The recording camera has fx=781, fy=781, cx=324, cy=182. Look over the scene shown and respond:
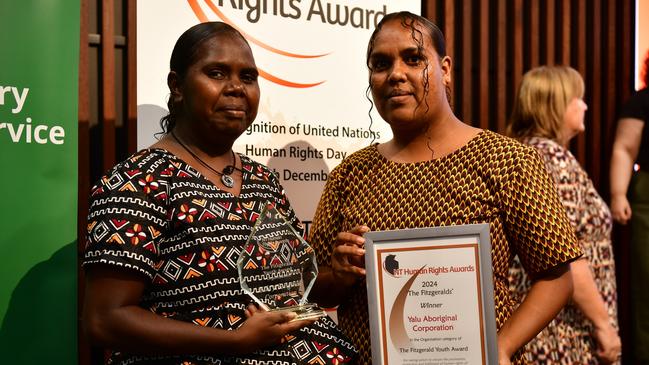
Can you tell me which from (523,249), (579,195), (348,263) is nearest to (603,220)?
(579,195)

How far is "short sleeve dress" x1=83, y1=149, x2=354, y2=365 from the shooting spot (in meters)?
1.82

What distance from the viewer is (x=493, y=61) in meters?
4.30

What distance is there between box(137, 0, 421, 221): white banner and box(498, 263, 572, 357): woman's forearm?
4.90 ft

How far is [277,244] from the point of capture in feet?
6.26

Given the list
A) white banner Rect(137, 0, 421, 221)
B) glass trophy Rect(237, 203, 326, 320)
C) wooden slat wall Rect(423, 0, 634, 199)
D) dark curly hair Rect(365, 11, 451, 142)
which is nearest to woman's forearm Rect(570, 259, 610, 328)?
white banner Rect(137, 0, 421, 221)

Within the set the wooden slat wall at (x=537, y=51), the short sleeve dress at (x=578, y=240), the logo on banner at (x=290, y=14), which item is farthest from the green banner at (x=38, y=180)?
the wooden slat wall at (x=537, y=51)

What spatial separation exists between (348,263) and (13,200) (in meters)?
1.26

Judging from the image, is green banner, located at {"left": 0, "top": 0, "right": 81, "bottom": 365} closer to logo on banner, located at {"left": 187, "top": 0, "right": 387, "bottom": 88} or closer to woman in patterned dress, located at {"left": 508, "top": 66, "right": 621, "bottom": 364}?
logo on banner, located at {"left": 187, "top": 0, "right": 387, "bottom": 88}

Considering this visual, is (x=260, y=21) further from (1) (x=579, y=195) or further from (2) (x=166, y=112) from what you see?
(1) (x=579, y=195)

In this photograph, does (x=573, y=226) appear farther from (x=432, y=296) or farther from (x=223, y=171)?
(x=223, y=171)

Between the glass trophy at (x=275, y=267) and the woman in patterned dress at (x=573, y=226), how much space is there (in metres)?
1.61

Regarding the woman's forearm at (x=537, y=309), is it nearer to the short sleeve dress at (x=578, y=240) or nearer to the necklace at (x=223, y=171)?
the necklace at (x=223, y=171)

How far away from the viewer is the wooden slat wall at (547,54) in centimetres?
415

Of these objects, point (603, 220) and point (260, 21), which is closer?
point (260, 21)
